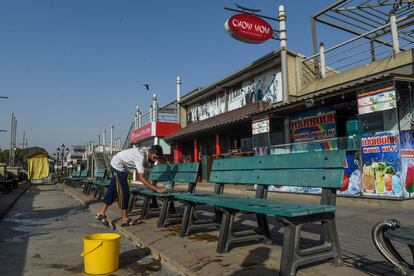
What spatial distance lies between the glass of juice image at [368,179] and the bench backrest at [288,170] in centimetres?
492

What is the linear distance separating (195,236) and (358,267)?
247cm

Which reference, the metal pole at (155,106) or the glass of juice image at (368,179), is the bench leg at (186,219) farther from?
the metal pole at (155,106)

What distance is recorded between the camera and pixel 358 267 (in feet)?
12.0

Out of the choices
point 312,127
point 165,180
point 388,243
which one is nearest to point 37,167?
point 312,127

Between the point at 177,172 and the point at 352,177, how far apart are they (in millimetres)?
4989

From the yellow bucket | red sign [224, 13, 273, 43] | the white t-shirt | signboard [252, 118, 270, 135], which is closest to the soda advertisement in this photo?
signboard [252, 118, 270, 135]

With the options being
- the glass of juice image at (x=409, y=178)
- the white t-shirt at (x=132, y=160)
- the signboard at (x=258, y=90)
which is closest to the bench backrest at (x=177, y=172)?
the white t-shirt at (x=132, y=160)

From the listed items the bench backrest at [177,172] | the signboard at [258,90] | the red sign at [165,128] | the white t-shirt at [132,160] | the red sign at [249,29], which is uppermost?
the red sign at [249,29]

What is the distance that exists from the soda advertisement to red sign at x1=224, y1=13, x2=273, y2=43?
6.92 m

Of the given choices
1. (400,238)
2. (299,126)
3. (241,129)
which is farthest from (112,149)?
(400,238)

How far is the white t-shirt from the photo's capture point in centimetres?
675

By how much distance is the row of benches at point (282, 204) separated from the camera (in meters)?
3.39

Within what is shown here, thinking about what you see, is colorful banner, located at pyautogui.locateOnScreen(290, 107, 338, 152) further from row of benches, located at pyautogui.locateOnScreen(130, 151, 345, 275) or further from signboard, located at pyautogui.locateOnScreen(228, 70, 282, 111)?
row of benches, located at pyautogui.locateOnScreen(130, 151, 345, 275)

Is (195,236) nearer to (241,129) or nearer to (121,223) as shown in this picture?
(121,223)
